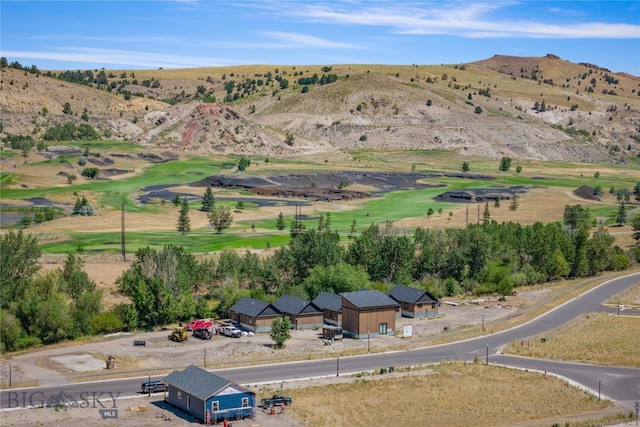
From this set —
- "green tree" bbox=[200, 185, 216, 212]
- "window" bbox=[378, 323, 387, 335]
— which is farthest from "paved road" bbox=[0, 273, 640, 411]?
"green tree" bbox=[200, 185, 216, 212]

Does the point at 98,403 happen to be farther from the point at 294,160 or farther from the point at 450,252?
the point at 294,160

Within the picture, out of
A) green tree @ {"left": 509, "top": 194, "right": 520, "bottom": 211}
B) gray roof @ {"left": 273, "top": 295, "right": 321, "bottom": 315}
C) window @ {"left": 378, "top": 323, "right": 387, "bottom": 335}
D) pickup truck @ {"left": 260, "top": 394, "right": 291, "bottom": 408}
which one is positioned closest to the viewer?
pickup truck @ {"left": 260, "top": 394, "right": 291, "bottom": 408}

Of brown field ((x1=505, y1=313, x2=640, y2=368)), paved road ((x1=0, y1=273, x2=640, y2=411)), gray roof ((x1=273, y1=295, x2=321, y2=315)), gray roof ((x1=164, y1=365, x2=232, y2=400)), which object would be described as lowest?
brown field ((x1=505, y1=313, x2=640, y2=368))

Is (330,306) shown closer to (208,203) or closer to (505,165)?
(208,203)

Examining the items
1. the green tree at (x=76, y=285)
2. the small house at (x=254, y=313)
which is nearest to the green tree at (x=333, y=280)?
the small house at (x=254, y=313)

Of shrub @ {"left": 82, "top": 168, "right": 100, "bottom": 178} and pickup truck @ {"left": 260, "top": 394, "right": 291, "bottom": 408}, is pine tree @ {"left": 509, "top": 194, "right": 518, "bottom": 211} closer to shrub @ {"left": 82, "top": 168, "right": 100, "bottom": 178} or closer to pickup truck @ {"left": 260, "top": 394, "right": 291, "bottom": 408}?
shrub @ {"left": 82, "top": 168, "right": 100, "bottom": 178}

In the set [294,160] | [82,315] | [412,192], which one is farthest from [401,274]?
[294,160]
